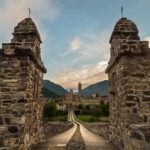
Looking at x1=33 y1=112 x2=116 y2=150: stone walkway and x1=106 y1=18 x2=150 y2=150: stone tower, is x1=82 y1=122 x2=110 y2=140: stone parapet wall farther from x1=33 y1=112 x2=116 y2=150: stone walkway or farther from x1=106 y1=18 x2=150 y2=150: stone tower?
x1=106 y1=18 x2=150 y2=150: stone tower

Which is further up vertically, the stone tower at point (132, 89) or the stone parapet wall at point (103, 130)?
the stone tower at point (132, 89)

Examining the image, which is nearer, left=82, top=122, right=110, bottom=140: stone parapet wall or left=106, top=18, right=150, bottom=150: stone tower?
left=106, top=18, right=150, bottom=150: stone tower

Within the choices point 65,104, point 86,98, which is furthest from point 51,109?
point 86,98

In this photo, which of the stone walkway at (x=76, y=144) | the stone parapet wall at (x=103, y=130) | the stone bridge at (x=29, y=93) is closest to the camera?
the stone bridge at (x=29, y=93)

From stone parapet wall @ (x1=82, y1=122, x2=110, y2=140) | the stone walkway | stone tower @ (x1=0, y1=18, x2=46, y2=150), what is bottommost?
the stone walkway

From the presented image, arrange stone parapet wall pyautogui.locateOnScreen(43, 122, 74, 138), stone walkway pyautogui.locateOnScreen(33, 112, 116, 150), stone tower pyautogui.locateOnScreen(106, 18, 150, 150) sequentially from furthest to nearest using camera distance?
stone parapet wall pyautogui.locateOnScreen(43, 122, 74, 138) → stone walkway pyautogui.locateOnScreen(33, 112, 116, 150) → stone tower pyautogui.locateOnScreen(106, 18, 150, 150)

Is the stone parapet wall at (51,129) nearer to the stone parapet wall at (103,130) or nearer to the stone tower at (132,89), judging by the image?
the stone parapet wall at (103,130)

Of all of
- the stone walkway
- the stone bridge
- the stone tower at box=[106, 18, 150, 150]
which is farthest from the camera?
the stone walkway

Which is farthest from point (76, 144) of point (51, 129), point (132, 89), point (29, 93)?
point (51, 129)

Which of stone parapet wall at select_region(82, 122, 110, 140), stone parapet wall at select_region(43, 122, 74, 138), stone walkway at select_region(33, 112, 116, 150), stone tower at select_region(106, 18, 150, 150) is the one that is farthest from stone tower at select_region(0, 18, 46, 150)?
stone parapet wall at select_region(43, 122, 74, 138)

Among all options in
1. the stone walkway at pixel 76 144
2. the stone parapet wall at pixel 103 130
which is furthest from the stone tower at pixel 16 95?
the stone parapet wall at pixel 103 130

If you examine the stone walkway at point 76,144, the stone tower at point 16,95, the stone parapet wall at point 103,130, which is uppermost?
the stone tower at point 16,95

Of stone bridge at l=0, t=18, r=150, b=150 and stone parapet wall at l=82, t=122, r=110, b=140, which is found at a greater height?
→ stone bridge at l=0, t=18, r=150, b=150

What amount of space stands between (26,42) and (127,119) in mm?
4573
